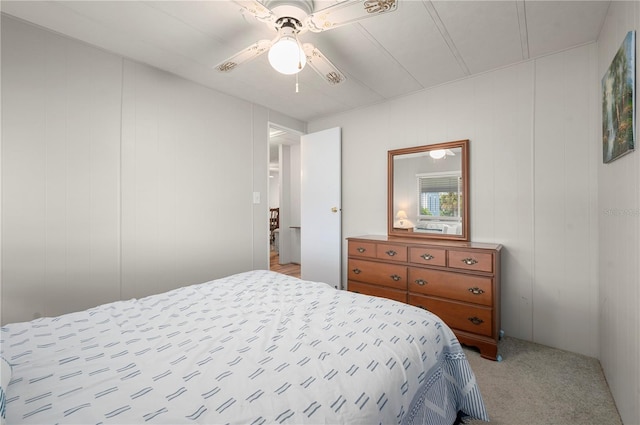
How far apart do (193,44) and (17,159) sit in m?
1.43

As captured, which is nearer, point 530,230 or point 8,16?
point 8,16

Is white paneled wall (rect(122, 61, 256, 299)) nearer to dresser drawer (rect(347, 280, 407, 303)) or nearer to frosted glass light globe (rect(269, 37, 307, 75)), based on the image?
dresser drawer (rect(347, 280, 407, 303))

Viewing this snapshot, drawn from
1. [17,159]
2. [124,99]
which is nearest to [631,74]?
[124,99]

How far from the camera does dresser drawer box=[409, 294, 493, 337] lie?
217 cm

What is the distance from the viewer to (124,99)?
7.60ft

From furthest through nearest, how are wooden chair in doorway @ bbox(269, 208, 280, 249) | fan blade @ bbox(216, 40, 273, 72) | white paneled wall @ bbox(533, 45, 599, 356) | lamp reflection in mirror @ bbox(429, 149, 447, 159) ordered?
wooden chair in doorway @ bbox(269, 208, 280, 249) < lamp reflection in mirror @ bbox(429, 149, 447, 159) < white paneled wall @ bbox(533, 45, 599, 356) < fan blade @ bbox(216, 40, 273, 72)

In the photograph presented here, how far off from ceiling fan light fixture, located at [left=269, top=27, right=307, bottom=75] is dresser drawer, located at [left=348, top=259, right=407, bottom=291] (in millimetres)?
1943

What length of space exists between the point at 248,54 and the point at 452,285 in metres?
2.35

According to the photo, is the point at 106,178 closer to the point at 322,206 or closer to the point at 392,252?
the point at 322,206

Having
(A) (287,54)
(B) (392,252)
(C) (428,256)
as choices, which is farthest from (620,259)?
(A) (287,54)

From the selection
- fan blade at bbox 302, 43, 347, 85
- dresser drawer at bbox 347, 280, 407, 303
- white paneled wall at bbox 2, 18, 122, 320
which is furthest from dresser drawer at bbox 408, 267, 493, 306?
white paneled wall at bbox 2, 18, 122, 320

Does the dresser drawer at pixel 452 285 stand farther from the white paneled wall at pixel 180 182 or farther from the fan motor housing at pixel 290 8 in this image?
the fan motor housing at pixel 290 8

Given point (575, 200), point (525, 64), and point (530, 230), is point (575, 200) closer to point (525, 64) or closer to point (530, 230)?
point (530, 230)

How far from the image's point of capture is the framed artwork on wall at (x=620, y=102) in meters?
1.34
